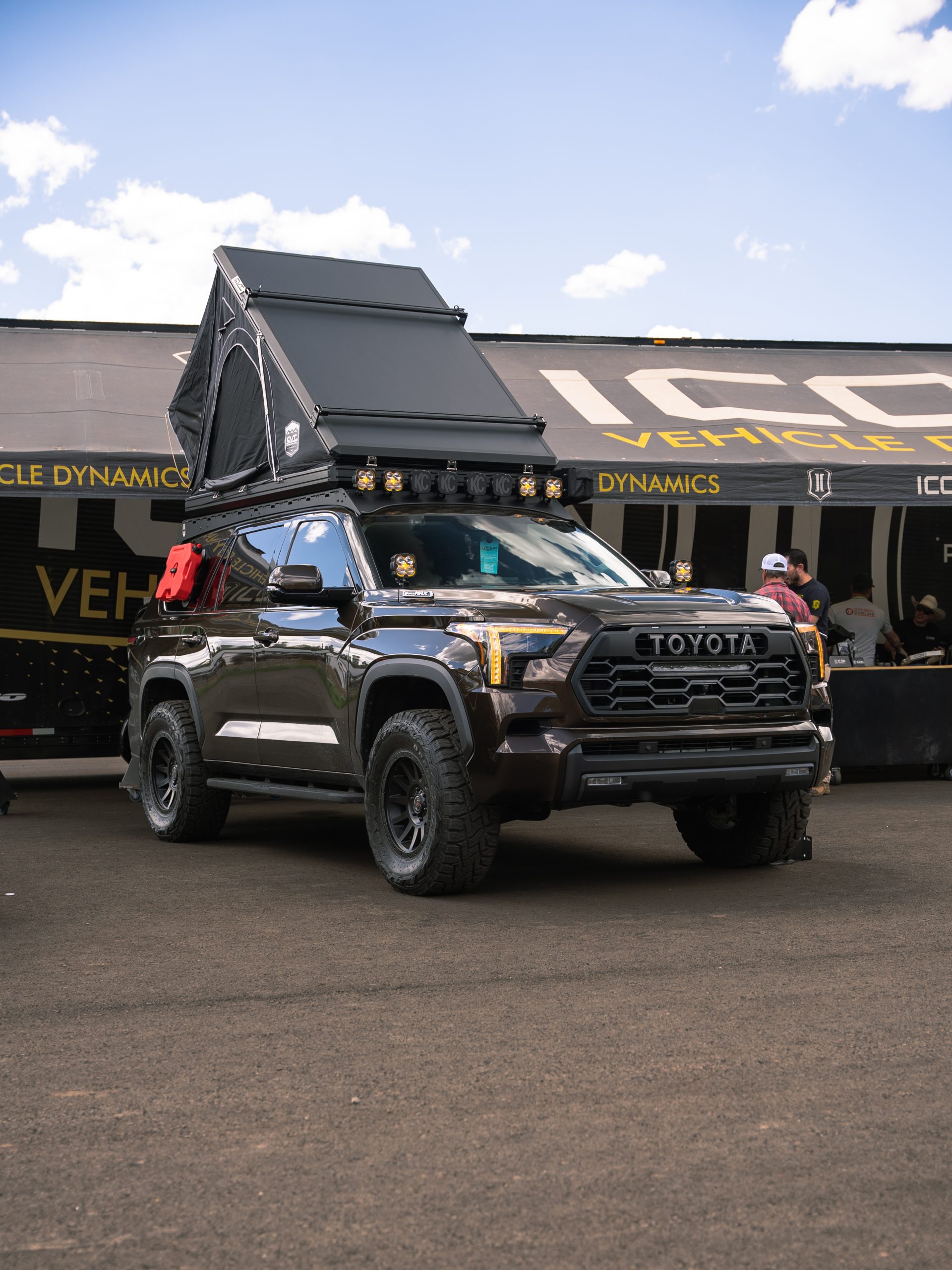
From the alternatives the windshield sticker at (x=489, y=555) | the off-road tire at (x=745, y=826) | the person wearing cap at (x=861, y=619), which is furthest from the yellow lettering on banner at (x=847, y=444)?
the windshield sticker at (x=489, y=555)

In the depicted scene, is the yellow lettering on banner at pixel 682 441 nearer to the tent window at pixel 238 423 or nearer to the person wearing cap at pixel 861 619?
the person wearing cap at pixel 861 619

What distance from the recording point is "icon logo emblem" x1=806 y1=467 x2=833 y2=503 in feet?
45.0

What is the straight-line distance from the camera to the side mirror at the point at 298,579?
26.8 feet

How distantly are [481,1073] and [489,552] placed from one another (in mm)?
4553

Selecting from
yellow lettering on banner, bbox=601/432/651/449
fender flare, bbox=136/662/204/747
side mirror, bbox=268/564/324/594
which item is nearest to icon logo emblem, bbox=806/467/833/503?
yellow lettering on banner, bbox=601/432/651/449

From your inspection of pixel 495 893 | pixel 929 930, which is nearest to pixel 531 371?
pixel 495 893

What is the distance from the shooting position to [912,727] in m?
13.9

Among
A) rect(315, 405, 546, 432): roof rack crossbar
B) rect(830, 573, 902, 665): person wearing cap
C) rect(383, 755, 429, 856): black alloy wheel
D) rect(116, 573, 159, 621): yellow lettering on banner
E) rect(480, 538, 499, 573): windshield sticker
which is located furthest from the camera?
rect(830, 573, 902, 665): person wearing cap

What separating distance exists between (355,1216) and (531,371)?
13.8 metres

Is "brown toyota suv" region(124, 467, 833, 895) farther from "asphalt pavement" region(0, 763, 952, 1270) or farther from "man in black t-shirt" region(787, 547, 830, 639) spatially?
"man in black t-shirt" region(787, 547, 830, 639)

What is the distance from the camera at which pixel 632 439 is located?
14.1 metres

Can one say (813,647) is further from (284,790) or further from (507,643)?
(284,790)

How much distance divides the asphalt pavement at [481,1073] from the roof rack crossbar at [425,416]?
9.46 ft

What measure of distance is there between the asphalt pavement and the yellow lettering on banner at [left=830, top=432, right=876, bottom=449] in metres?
6.84
